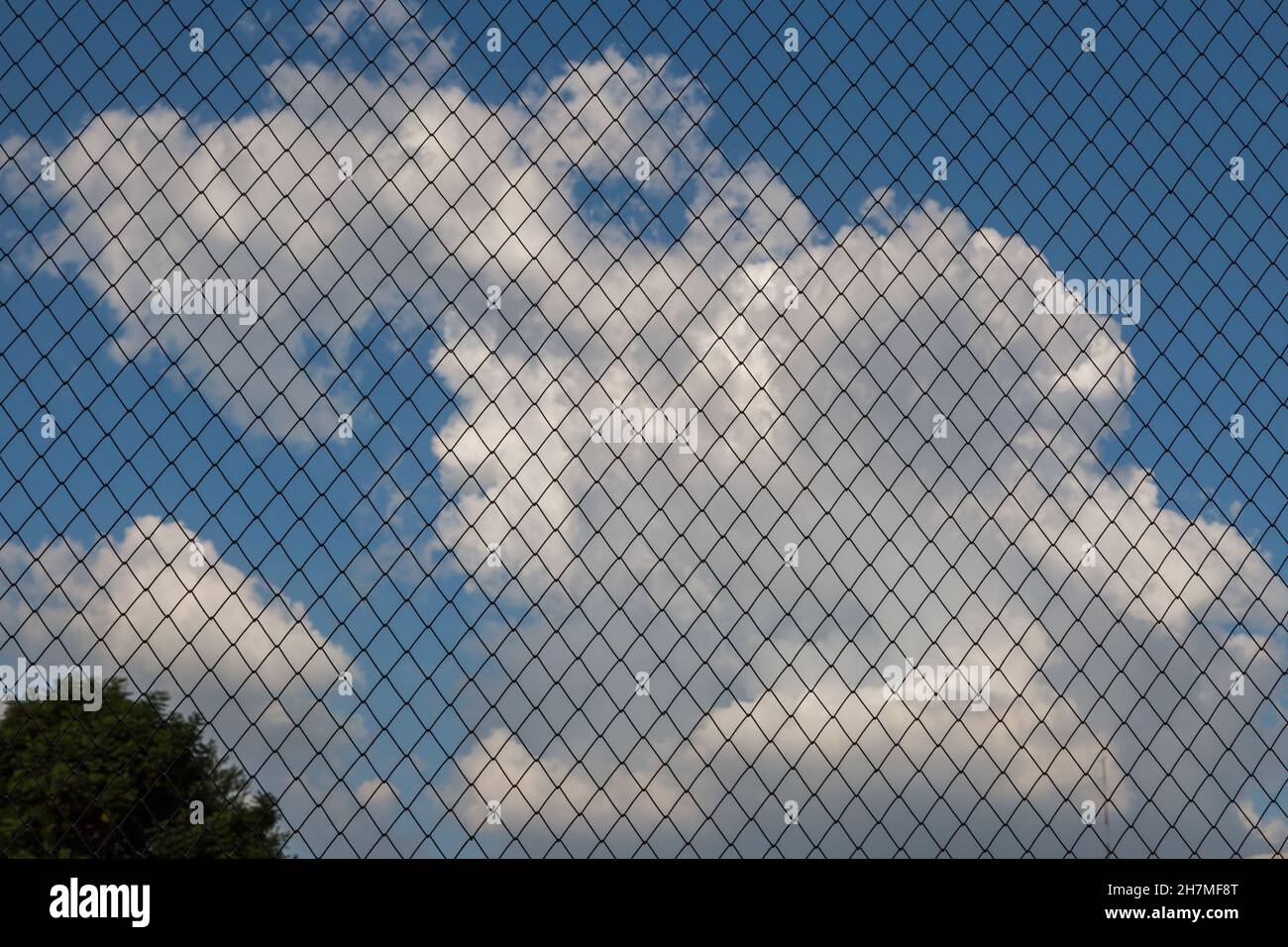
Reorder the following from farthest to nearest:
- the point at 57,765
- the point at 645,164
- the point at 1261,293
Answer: the point at 57,765 → the point at 1261,293 → the point at 645,164

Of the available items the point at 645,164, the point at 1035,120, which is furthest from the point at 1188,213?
the point at 645,164

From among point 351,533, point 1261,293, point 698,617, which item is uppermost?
point 1261,293

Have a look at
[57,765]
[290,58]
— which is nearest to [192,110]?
[290,58]

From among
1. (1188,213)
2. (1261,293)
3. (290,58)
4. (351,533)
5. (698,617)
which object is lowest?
(698,617)

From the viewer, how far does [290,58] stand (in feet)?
14.6

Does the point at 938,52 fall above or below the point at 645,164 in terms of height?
above
